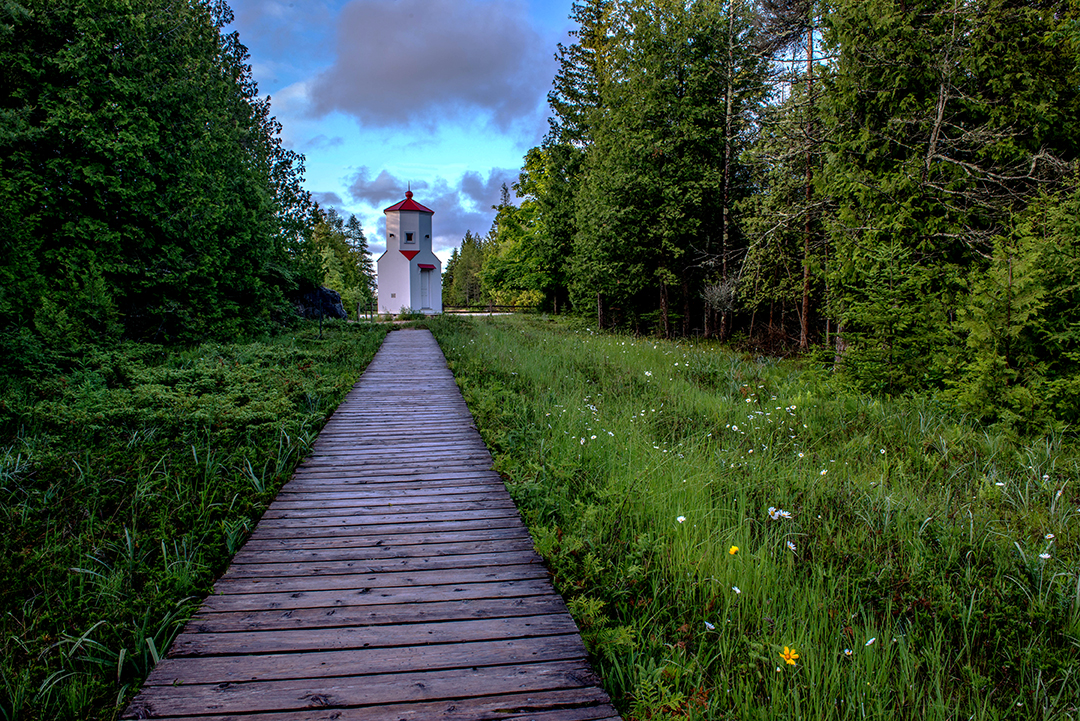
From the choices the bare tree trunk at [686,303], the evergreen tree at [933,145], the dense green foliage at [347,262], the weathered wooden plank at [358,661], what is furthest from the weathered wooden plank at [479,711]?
the dense green foliage at [347,262]

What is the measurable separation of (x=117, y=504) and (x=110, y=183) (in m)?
8.66

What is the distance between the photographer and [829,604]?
292 cm

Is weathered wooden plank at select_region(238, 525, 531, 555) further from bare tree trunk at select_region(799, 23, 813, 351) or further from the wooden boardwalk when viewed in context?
bare tree trunk at select_region(799, 23, 813, 351)

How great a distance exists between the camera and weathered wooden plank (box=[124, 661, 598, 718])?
228 cm

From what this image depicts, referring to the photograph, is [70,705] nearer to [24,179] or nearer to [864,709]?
[864,709]

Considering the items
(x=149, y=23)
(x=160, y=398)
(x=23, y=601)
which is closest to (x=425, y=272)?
(x=149, y=23)

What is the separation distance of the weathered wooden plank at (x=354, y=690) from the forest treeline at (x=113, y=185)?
830 centimetres

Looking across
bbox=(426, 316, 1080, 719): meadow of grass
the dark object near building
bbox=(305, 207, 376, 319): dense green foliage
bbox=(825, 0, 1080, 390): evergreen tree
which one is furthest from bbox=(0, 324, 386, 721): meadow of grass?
bbox=(305, 207, 376, 319): dense green foliage

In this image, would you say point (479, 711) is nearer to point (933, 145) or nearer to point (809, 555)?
point (809, 555)

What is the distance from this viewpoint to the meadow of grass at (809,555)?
2.35m

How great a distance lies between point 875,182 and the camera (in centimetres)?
906

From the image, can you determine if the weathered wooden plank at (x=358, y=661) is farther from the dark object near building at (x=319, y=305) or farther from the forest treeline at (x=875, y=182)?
the dark object near building at (x=319, y=305)

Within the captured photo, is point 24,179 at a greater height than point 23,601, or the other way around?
point 24,179

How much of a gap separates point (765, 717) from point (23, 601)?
4.45 m
